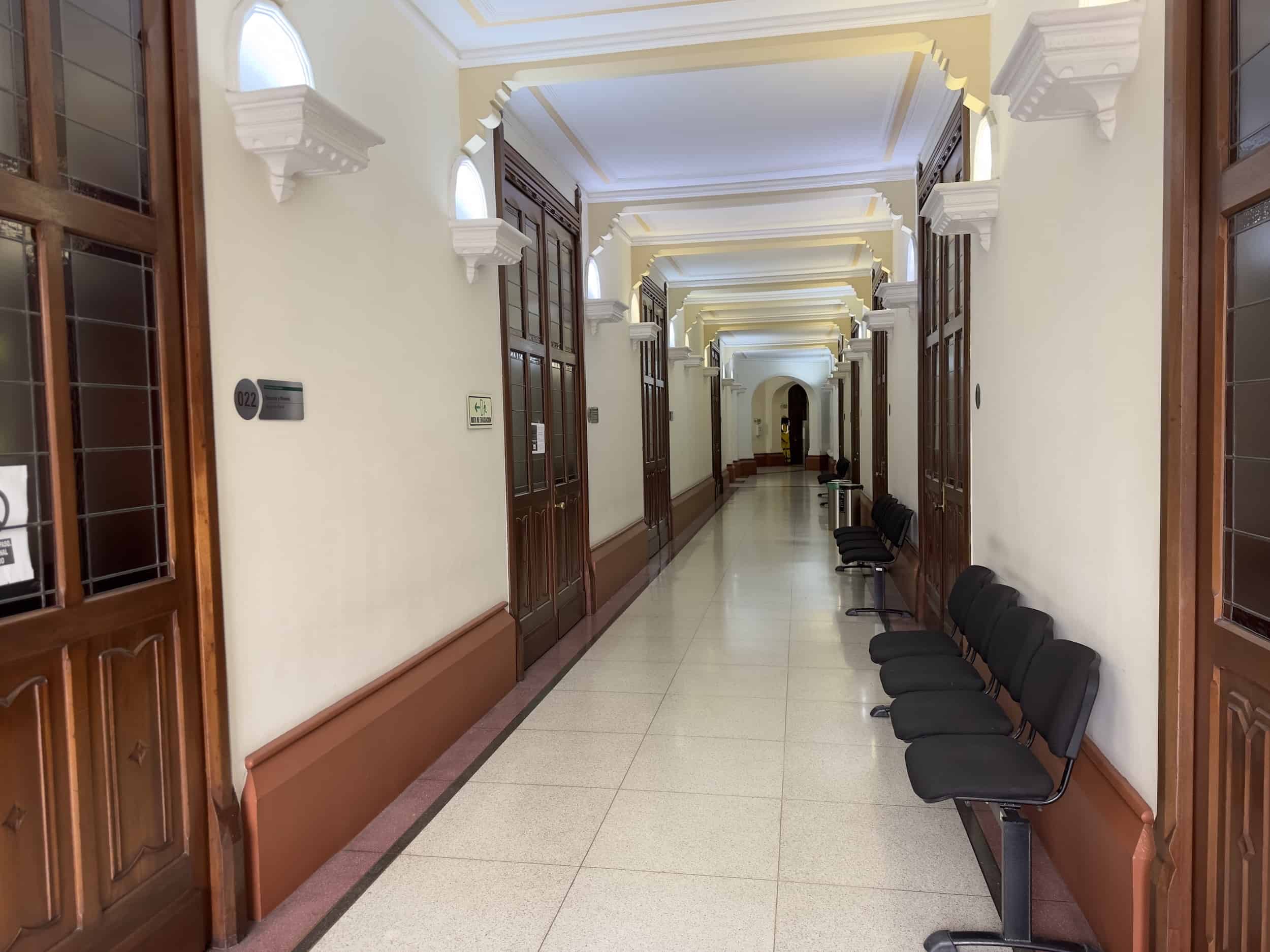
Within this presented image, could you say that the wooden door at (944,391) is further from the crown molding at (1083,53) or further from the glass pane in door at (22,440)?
the glass pane in door at (22,440)

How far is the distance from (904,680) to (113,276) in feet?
10.5

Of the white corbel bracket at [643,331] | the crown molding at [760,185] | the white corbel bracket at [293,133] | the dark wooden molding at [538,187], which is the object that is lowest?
the white corbel bracket at [293,133]

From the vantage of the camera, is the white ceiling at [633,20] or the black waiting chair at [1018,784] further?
the white ceiling at [633,20]

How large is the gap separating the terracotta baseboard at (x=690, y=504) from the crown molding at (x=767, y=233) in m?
3.93

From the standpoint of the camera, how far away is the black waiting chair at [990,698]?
2.99 m

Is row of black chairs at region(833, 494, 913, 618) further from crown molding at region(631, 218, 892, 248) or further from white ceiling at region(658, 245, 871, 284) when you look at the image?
white ceiling at region(658, 245, 871, 284)

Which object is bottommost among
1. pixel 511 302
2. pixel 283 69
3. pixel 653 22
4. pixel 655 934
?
pixel 655 934

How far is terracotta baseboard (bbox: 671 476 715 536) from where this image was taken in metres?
12.2

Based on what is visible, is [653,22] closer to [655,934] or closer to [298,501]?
[298,501]

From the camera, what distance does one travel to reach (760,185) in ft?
23.1

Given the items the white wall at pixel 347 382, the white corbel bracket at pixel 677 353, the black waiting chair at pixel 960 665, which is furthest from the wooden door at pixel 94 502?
the white corbel bracket at pixel 677 353

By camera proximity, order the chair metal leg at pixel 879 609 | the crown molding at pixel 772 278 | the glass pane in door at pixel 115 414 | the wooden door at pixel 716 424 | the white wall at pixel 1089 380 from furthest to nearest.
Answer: the wooden door at pixel 716 424 → the crown molding at pixel 772 278 → the chair metal leg at pixel 879 609 → the white wall at pixel 1089 380 → the glass pane in door at pixel 115 414

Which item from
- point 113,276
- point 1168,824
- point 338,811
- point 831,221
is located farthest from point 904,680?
point 831,221

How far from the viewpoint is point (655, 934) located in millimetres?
2664
